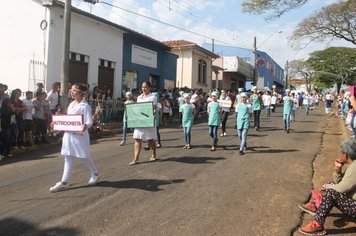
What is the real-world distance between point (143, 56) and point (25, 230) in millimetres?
19779

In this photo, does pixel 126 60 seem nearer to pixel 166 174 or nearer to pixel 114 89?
pixel 114 89

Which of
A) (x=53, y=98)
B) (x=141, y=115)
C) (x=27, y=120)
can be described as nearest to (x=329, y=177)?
(x=141, y=115)

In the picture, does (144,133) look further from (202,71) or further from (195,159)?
(202,71)

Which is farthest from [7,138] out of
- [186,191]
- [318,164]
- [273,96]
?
[273,96]

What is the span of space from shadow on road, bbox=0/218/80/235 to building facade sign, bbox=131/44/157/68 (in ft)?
60.4

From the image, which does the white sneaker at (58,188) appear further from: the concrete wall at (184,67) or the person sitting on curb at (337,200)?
the concrete wall at (184,67)

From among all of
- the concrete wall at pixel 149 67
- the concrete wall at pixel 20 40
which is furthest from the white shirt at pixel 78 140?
the concrete wall at pixel 149 67

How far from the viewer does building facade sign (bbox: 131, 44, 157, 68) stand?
23.6 meters

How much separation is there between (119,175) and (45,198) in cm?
191

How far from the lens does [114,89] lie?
72.1 feet

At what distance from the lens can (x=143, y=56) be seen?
24.5m

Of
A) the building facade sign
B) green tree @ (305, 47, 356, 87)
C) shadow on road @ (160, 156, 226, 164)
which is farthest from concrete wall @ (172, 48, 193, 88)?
green tree @ (305, 47, 356, 87)

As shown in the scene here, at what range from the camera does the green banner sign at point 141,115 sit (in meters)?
9.36

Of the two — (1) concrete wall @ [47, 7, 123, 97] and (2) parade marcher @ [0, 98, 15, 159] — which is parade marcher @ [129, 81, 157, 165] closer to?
(2) parade marcher @ [0, 98, 15, 159]
